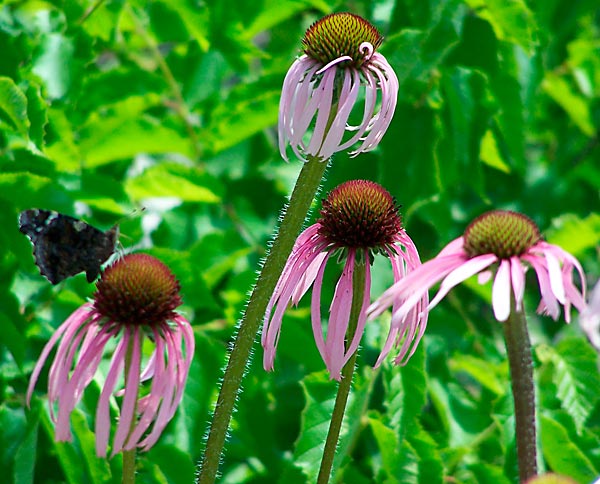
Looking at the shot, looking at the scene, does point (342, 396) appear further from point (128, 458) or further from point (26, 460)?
point (26, 460)

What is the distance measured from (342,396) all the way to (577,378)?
0.70 m

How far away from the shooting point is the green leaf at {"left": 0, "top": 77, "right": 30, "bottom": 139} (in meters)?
1.58

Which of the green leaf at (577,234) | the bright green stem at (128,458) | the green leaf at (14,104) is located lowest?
the bright green stem at (128,458)

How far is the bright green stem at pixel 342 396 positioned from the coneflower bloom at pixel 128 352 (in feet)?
0.59

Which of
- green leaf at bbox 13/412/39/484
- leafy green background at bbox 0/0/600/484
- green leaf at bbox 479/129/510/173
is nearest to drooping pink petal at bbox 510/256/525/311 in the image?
leafy green background at bbox 0/0/600/484

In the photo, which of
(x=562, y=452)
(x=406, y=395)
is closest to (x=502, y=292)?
(x=406, y=395)

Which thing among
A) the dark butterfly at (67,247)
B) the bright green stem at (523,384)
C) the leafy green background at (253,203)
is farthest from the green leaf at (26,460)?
the bright green stem at (523,384)

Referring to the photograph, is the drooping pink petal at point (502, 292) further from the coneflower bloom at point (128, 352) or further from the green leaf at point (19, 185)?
the green leaf at point (19, 185)

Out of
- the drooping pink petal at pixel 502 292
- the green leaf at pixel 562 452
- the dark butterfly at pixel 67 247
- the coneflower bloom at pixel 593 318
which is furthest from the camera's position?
the green leaf at pixel 562 452

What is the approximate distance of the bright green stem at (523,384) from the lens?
116cm

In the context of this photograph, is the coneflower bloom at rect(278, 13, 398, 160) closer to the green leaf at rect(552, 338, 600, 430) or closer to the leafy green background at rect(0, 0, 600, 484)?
the leafy green background at rect(0, 0, 600, 484)

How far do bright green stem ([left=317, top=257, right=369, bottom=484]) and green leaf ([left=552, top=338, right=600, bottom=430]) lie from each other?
0.63 metres

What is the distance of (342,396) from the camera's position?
1154 mm

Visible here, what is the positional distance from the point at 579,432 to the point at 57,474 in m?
1.03
